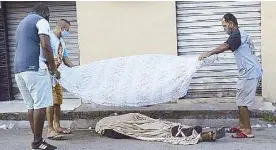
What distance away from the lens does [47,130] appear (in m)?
7.54

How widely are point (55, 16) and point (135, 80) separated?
304cm

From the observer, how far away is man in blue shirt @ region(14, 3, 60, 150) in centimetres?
630

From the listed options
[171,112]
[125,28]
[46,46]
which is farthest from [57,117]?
[125,28]

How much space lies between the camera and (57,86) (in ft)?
24.1

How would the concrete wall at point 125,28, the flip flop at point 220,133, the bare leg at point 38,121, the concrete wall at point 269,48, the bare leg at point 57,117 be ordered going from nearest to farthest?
the bare leg at point 38,121, the flip flop at point 220,133, the bare leg at point 57,117, the concrete wall at point 269,48, the concrete wall at point 125,28

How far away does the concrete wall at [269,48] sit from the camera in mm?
8750

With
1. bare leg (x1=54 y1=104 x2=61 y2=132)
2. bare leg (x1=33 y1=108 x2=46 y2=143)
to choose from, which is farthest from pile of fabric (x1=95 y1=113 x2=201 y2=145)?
bare leg (x1=33 y1=108 x2=46 y2=143)

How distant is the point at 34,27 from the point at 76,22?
3.18 meters

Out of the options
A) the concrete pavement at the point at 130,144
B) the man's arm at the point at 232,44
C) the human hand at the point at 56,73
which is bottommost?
the concrete pavement at the point at 130,144

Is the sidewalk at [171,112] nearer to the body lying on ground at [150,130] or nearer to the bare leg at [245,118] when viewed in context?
the body lying on ground at [150,130]

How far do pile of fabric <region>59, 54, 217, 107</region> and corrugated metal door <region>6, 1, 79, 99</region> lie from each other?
7.14 feet

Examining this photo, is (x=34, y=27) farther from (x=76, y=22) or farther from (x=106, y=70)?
(x=76, y=22)

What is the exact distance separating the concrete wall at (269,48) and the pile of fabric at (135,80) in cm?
196

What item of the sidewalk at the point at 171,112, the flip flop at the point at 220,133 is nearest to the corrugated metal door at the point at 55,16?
the sidewalk at the point at 171,112
